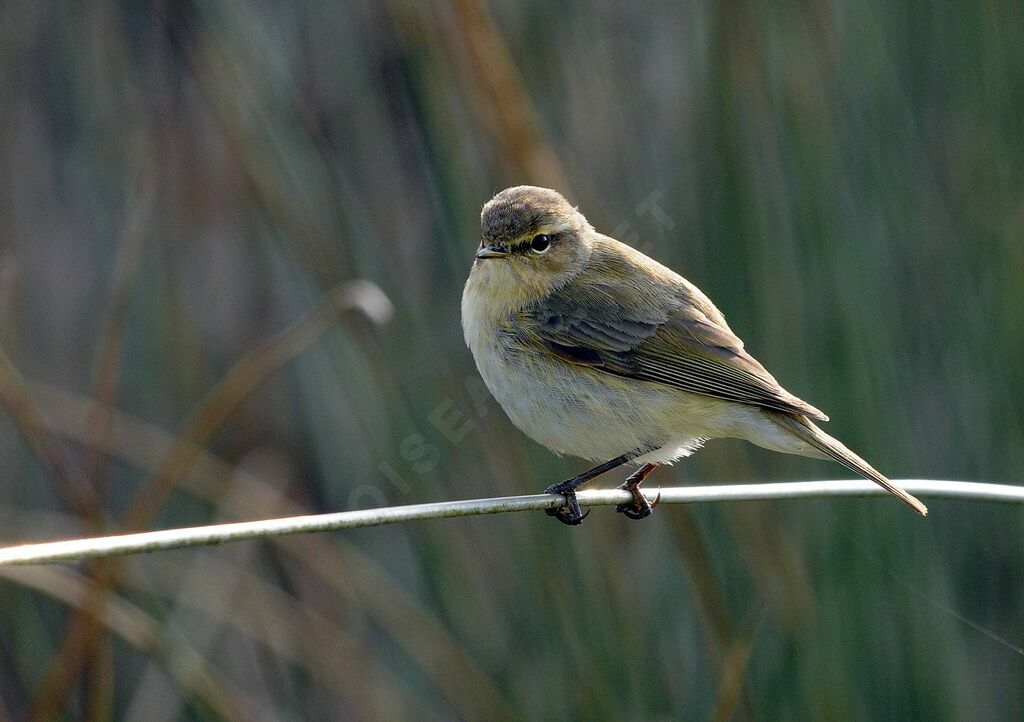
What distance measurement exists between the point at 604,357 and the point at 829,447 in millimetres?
634

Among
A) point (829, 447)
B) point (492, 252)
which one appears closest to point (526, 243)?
point (492, 252)

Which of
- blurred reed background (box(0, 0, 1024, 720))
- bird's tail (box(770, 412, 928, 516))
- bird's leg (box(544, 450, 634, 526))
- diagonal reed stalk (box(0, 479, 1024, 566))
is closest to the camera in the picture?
diagonal reed stalk (box(0, 479, 1024, 566))

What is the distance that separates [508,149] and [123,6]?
193 centimetres

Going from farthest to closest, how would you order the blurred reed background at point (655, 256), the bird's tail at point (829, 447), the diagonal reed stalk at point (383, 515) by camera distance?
the blurred reed background at point (655, 256)
the bird's tail at point (829, 447)
the diagonal reed stalk at point (383, 515)

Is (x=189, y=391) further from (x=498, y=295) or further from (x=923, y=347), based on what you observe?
(x=923, y=347)

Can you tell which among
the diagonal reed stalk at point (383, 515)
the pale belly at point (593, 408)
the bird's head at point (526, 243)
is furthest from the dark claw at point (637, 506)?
the bird's head at point (526, 243)

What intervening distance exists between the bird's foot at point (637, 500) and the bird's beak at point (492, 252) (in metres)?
0.69

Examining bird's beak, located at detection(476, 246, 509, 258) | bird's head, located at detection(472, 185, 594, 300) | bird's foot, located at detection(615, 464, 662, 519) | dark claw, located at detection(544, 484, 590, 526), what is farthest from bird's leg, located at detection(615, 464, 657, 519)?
bird's beak, located at detection(476, 246, 509, 258)

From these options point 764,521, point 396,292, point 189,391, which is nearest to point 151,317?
point 189,391

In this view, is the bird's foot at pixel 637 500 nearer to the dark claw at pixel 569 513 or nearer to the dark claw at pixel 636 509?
the dark claw at pixel 636 509

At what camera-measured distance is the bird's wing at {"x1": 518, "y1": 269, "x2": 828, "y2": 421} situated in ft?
9.00

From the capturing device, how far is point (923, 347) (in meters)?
3.07

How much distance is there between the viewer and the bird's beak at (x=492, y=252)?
9.30 ft

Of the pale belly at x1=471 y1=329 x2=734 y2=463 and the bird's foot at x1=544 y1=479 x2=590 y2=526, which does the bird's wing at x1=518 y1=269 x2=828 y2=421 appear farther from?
the bird's foot at x1=544 y1=479 x2=590 y2=526
